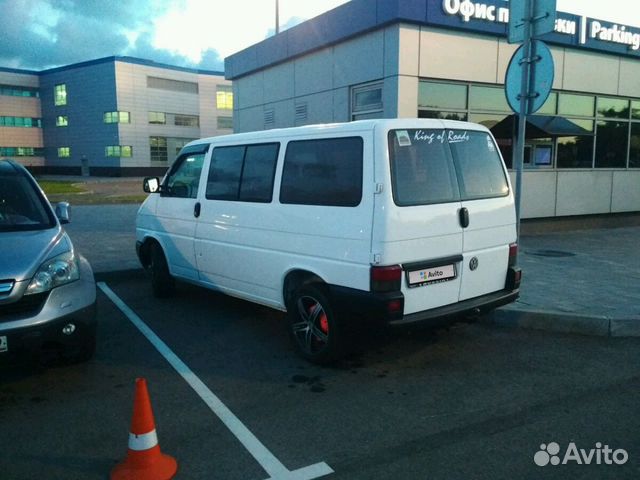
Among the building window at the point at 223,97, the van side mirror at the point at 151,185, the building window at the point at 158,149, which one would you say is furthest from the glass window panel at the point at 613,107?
the building window at the point at 223,97

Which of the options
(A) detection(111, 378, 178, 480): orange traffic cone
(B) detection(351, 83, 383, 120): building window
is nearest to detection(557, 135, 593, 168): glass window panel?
(B) detection(351, 83, 383, 120): building window

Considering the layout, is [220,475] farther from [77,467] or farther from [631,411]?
[631,411]

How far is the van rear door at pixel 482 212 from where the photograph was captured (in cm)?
466

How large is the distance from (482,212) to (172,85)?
57.4 meters

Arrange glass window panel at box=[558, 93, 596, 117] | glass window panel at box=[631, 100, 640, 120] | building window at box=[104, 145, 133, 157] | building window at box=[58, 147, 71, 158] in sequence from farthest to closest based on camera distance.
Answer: building window at box=[58, 147, 71, 158]
building window at box=[104, 145, 133, 157]
glass window panel at box=[631, 100, 640, 120]
glass window panel at box=[558, 93, 596, 117]

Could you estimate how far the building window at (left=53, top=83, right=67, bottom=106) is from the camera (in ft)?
191

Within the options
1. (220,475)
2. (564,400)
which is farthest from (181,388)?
(564,400)

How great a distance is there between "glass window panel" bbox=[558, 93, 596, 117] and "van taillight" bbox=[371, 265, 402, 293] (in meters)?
10.00

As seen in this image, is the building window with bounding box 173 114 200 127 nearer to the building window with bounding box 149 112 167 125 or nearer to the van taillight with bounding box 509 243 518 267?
the building window with bounding box 149 112 167 125

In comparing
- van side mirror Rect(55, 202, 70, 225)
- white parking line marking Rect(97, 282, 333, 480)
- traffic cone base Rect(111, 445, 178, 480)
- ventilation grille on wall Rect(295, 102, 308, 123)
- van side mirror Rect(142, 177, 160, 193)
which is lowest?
white parking line marking Rect(97, 282, 333, 480)

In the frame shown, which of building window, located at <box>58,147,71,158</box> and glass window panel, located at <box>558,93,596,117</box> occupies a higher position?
building window, located at <box>58,147,71,158</box>

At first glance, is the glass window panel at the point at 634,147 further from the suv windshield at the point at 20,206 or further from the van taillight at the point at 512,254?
the suv windshield at the point at 20,206

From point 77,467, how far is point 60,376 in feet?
5.22

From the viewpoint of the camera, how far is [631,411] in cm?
375
